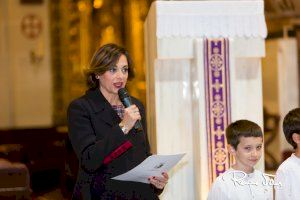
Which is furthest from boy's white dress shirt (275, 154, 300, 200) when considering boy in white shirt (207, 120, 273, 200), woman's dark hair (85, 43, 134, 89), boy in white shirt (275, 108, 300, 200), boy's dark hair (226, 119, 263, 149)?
woman's dark hair (85, 43, 134, 89)

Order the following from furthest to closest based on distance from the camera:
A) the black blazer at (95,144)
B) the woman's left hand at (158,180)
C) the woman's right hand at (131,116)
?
the woman's left hand at (158,180) → the black blazer at (95,144) → the woman's right hand at (131,116)

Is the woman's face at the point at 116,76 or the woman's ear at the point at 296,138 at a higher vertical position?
the woman's face at the point at 116,76

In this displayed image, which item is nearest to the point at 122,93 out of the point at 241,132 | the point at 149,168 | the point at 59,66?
the point at 149,168

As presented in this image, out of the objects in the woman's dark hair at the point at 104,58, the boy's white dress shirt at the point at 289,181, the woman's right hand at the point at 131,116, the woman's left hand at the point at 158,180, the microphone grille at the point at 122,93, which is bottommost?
the boy's white dress shirt at the point at 289,181

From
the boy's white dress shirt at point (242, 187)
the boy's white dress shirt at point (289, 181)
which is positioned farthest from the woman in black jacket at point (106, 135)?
the boy's white dress shirt at point (289, 181)

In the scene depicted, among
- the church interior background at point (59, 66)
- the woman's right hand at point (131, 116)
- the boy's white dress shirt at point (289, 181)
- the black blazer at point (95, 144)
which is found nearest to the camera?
the woman's right hand at point (131, 116)

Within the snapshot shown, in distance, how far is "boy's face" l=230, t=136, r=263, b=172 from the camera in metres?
3.14

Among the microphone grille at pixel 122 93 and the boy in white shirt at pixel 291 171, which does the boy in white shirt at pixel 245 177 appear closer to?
the boy in white shirt at pixel 291 171

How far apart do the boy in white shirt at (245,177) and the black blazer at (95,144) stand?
0.46 meters

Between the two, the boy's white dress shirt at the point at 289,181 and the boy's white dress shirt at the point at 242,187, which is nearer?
the boy's white dress shirt at the point at 242,187

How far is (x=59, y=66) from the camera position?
11.2 meters

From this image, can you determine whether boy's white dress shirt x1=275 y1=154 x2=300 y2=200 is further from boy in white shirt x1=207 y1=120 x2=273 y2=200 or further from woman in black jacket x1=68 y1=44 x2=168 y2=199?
woman in black jacket x1=68 y1=44 x2=168 y2=199

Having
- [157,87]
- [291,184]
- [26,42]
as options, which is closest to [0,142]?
[26,42]

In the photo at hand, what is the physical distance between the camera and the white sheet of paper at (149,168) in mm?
2740
